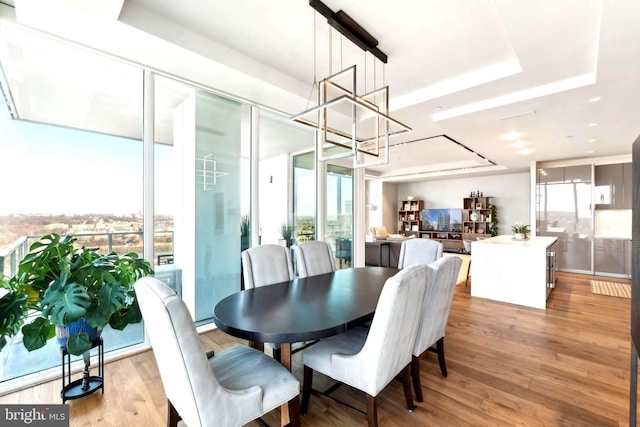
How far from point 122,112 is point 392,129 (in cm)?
350

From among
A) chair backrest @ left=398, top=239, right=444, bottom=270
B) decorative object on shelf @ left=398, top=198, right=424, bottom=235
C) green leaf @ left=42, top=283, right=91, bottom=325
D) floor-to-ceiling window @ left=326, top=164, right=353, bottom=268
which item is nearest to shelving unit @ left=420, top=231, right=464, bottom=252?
decorative object on shelf @ left=398, top=198, right=424, bottom=235

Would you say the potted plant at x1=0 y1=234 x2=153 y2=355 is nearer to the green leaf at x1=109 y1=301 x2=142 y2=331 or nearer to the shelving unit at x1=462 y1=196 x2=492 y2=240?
the green leaf at x1=109 y1=301 x2=142 y2=331

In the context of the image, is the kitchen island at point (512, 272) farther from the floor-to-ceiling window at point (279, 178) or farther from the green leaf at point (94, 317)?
the green leaf at point (94, 317)

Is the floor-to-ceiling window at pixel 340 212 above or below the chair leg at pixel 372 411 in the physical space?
above

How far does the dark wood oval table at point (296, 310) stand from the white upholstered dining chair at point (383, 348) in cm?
18

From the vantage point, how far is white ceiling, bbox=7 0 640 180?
6.64ft

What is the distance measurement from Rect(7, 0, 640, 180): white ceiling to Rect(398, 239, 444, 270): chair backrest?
1.73m

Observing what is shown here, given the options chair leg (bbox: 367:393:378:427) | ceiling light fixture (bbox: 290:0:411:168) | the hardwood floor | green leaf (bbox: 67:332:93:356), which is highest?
ceiling light fixture (bbox: 290:0:411:168)

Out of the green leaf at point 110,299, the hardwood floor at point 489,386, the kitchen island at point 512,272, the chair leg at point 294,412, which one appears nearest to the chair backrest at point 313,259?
the hardwood floor at point 489,386

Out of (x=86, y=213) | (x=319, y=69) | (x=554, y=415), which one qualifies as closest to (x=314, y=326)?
(x=554, y=415)

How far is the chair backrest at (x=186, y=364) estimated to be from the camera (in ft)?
3.54

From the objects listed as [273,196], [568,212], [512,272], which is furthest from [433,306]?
[568,212]

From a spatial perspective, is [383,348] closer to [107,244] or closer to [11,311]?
[11,311]

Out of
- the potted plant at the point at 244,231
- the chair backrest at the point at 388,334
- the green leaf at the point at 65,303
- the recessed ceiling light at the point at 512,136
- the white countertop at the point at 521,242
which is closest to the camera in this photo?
the chair backrest at the point at 388,334
